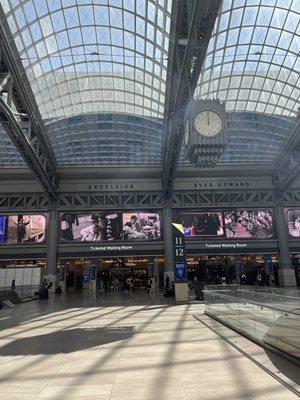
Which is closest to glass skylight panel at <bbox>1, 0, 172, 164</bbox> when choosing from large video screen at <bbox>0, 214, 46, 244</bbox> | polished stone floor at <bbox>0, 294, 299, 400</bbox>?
large video screen at <bbox>0, 214, 46, 244</bbox>

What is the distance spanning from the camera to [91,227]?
134ft

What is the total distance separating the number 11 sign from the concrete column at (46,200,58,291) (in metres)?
19.7

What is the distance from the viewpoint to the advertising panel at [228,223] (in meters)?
41.0

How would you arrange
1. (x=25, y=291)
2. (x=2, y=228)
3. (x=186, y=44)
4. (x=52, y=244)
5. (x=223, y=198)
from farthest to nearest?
(x=223, y=198), (x=2, y=228), (x=52, y=244), (x=25, y=291), (x=186, y=44)

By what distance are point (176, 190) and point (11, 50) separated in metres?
25.2

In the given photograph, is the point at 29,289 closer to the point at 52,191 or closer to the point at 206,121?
the point at 52,191

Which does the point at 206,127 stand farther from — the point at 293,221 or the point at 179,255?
the point at 293,221

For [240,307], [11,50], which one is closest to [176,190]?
[11,50]

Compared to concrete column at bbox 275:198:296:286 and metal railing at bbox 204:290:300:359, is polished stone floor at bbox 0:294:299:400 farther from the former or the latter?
concrete column at bbox 275:198:296:286

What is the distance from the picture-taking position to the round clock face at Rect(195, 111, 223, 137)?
1596 centimetres

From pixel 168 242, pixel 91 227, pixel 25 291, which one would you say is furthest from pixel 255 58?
pixel 25 291

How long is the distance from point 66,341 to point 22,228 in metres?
32.5

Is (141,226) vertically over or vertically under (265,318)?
over

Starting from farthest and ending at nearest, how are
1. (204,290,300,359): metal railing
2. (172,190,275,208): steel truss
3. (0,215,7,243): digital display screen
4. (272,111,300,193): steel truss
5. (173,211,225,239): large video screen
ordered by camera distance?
1. (172,190,275,208): steel truss
2. (173,211,225,239): large video screen
3. (0,215,7,243): digital display screen
4. (272,111,300,193): steel truss
5. (204,290,300,359): metal railing
